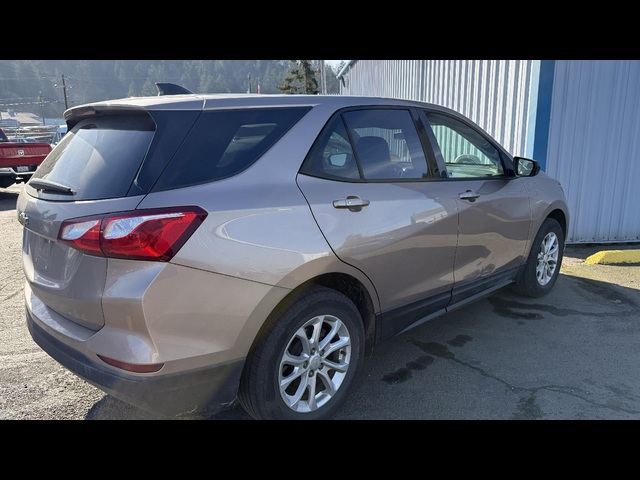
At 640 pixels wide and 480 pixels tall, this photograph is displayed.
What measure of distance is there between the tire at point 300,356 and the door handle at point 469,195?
4.06 feet


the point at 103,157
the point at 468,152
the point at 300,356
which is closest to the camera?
the point at 103,157

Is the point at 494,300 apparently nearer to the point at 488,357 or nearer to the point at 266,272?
the point at 488,357

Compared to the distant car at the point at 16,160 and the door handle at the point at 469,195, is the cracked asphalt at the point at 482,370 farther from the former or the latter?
the distant car at the point at 16,160

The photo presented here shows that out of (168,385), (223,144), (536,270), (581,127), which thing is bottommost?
(536,270)

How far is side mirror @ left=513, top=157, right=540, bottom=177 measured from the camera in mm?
4035

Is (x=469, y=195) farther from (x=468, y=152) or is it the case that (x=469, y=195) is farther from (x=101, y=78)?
(x=101, y=78)

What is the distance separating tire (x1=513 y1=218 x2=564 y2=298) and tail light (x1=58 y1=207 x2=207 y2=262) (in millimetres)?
3391

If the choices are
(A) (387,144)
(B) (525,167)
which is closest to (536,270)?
(B) (525,167)

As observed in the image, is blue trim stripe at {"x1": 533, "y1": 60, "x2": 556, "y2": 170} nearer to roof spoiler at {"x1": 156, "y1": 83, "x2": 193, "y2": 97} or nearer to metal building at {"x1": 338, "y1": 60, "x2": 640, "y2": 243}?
metal building at {"x1": 338, "y1": 60, "x2": 640, "y2": 243}

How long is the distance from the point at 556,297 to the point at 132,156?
14.0 ft

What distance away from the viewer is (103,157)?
2.29 metres

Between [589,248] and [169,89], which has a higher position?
[169,89]

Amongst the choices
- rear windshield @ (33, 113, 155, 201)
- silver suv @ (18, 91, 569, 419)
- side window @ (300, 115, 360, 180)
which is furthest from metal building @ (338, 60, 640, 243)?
rear windshield @ (33, 113, 155, 201)

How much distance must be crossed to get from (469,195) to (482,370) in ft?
4.05
